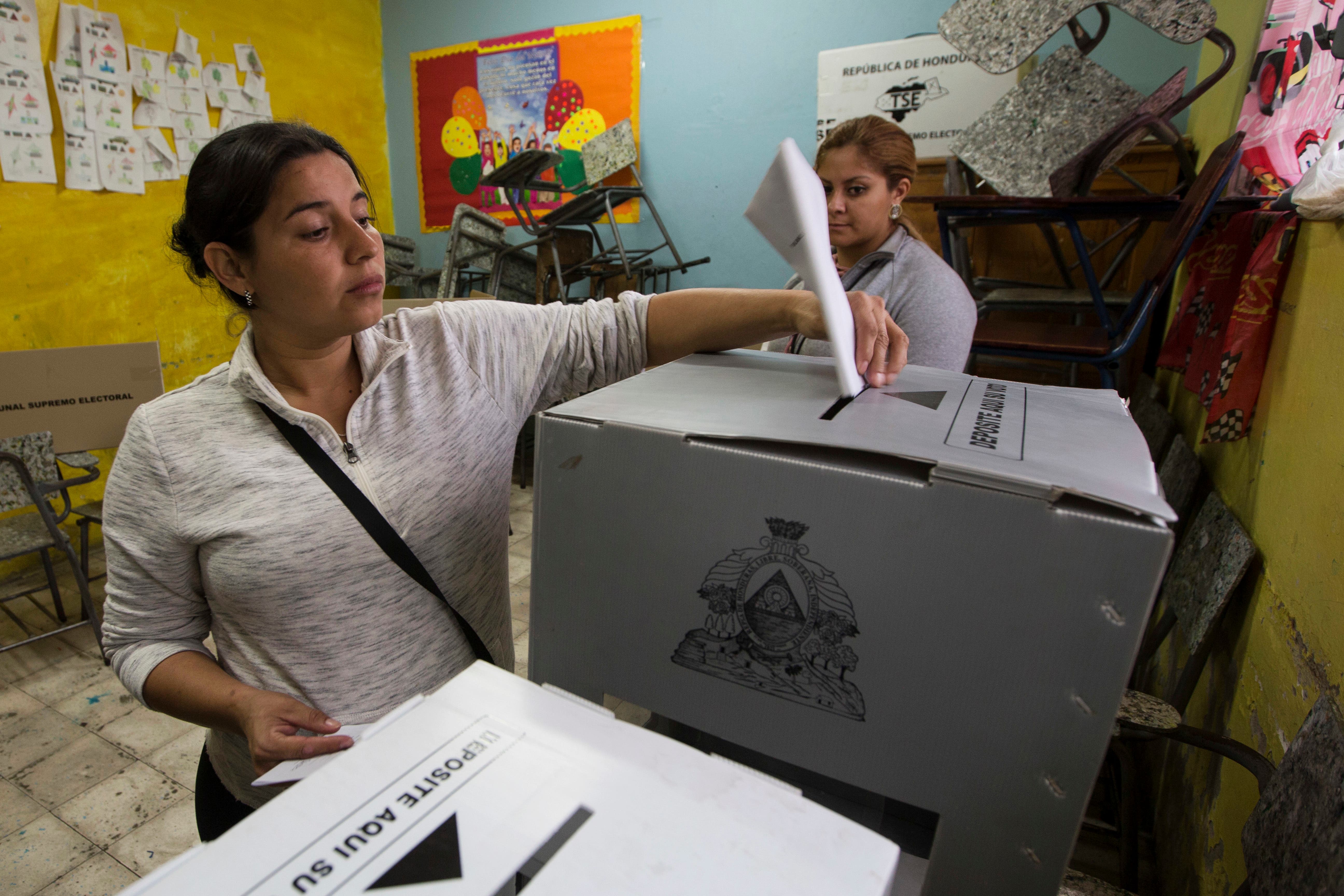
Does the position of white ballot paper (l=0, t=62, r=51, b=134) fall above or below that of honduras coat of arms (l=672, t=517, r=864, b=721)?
above

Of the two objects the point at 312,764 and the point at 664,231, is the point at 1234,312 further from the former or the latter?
the point at 664,231

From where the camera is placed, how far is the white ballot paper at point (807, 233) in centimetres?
50

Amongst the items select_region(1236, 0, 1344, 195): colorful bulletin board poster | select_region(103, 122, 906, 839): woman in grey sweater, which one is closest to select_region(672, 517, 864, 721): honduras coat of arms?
select_region(103, 122, 906, 839): woman in grey sweater

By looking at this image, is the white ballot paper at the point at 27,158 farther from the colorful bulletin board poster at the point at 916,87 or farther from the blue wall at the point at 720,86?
the colorful bulletin board poster at the point at 916,87

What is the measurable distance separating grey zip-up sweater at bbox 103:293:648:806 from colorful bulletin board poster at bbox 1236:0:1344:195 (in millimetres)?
1229

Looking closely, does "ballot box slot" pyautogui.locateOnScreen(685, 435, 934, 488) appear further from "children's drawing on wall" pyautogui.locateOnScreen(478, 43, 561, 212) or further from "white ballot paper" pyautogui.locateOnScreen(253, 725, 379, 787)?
"children's drawing on wall" pyautogui.locateOnScreen(478, 43, 561, 212)

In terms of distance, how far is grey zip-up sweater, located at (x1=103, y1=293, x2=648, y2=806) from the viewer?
75cm

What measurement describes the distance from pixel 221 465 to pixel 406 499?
19 cm

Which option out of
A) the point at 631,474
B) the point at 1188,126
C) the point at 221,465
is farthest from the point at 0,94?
the point at 1188,126

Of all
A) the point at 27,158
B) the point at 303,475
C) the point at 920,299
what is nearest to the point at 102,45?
the point at 27,158

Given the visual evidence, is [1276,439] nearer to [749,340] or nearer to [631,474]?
[749,340]

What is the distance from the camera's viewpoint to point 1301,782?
2.14 feet

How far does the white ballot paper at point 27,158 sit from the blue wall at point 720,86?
2190 mm

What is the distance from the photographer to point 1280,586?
903 millimetres
